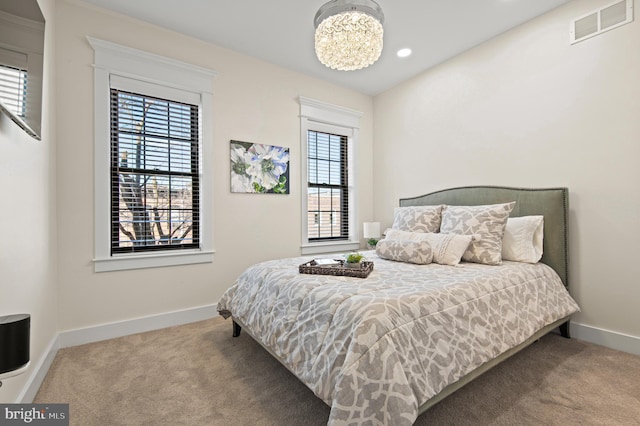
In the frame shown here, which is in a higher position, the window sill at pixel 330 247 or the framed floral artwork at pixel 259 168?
the framed floral artwork at pixel 259 168

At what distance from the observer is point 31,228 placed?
1785 mm

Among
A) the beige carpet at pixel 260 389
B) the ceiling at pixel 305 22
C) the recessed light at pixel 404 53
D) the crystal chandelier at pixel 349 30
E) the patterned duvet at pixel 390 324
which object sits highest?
the ceiling at pixel 305 22

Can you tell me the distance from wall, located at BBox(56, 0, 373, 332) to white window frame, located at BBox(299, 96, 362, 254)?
3.7 inches

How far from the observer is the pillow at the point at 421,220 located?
3.00 m

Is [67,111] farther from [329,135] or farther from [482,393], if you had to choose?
[482,393]

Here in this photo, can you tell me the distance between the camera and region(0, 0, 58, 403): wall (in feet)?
4.64

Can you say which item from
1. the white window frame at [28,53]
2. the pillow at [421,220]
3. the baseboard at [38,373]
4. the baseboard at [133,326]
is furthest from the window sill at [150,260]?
the pillow at [421,220]

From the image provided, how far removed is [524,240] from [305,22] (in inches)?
109

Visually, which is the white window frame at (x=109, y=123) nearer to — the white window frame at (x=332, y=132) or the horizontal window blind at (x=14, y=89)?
the white window frame at (x=332, y=132)

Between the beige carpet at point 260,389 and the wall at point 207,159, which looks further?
the wall at point 207,159

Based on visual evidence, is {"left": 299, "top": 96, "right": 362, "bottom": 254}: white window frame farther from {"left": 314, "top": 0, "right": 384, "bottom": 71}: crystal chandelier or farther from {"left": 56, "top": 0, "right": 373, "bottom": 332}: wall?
{"left": 314, "top": 0, "right": 384, "bottom": 71}: crystal chandelier

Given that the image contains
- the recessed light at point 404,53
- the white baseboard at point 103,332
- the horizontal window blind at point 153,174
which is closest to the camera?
the white baseboard at point 103,332

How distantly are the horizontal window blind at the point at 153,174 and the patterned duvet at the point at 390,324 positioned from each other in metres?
1.19

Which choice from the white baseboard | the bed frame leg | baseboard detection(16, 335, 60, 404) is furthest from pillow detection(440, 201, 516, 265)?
baseboard detection(16, 335, 60, 404)
